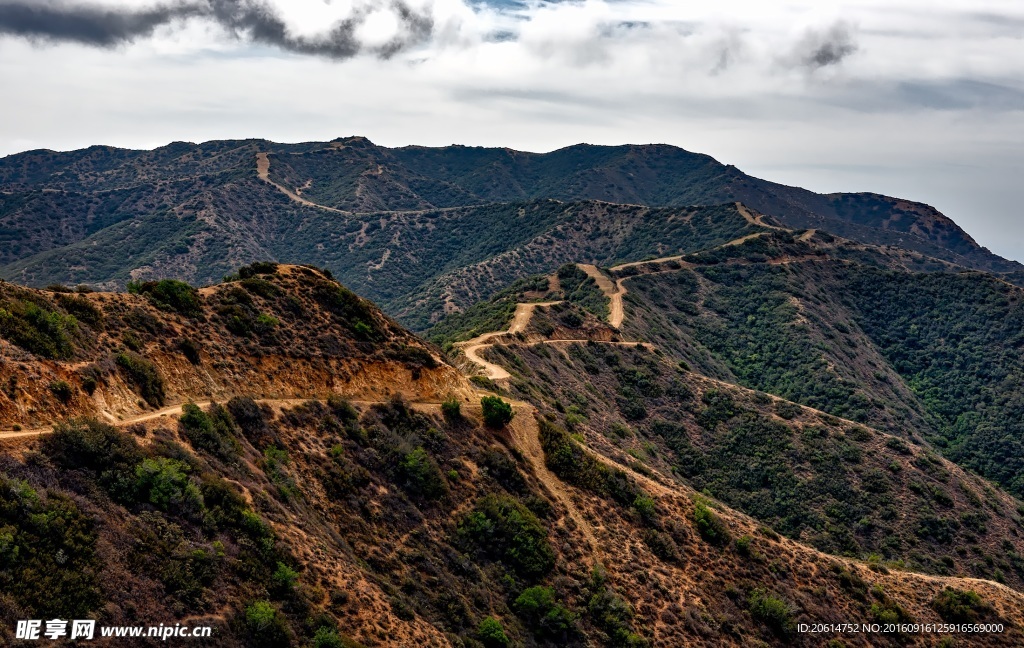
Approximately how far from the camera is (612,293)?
112 meters

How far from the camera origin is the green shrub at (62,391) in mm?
25859

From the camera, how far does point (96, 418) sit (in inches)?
1027

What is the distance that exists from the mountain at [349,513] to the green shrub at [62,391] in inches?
3.3

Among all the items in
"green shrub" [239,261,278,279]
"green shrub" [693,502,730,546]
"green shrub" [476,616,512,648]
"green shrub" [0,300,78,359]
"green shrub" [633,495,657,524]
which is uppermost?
"green shrub" [239,261,278,279]

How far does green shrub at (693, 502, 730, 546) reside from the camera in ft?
140

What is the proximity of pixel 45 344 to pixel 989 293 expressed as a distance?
493 feet

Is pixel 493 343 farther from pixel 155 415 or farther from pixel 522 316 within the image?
pixel 155 415

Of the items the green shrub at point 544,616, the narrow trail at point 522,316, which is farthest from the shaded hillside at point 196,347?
the narrow trail at point 522,316

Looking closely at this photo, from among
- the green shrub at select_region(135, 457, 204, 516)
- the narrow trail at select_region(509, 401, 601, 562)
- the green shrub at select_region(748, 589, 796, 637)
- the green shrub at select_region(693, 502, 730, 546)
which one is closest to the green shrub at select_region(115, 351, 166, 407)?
the green shrub at select_region(135, 457, 204, 516)

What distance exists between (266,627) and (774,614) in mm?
27847

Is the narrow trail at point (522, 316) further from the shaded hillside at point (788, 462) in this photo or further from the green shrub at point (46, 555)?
the green shrub at point (46, 555)

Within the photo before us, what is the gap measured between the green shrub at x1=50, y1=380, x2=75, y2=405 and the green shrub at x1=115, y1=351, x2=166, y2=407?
348 cm

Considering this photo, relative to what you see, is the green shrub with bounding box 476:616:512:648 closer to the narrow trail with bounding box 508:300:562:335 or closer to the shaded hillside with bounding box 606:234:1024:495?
the narrow trail with bounding box 508:300:562:335

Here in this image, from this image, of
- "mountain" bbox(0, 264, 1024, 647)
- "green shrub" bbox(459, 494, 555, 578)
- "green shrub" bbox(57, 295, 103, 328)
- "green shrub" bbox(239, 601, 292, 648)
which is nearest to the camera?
"green shrub" bbox(239, 601, 292, 648)
